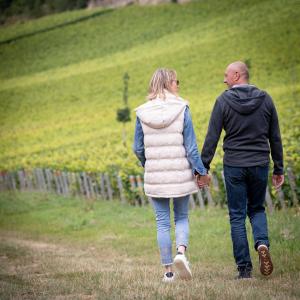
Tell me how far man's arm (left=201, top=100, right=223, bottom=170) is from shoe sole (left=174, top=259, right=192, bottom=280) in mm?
1006

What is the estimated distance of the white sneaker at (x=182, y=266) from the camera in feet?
21.0

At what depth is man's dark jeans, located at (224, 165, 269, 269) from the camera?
21.6 ft

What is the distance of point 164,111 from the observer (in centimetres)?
661

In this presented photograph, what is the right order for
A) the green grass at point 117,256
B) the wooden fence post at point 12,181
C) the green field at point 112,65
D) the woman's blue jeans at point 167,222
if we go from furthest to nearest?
the green field at point 112,65 → the wooden fence post at point 12,181 → the woman's blue jeans at point 167,222 → the green grass at point 117,256

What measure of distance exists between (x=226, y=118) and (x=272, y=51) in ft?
143

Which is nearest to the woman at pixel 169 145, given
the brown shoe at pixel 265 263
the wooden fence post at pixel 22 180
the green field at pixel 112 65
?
the brown shoe at pixel 265 263

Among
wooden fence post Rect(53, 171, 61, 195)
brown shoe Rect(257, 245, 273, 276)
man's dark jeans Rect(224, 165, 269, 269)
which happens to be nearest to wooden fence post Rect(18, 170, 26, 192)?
wooden fence post Rect(53, 171, 61, 195)

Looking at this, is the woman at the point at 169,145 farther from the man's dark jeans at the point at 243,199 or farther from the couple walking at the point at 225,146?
the man's dark jeans at the point at 243,199

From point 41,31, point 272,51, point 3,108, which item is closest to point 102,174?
point 272,51

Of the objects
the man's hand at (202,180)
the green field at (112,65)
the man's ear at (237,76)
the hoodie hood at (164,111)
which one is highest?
the green field at (112,65)

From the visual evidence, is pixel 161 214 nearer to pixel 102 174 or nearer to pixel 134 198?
pixel 134 198

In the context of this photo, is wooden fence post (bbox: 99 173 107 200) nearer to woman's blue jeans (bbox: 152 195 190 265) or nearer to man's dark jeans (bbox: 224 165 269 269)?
woman's blue jeans (bbox: 152 195 190 265)

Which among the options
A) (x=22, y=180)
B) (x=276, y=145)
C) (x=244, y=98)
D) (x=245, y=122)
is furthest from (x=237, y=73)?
(x=22, y=180)

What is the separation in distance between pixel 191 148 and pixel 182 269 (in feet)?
3.81
